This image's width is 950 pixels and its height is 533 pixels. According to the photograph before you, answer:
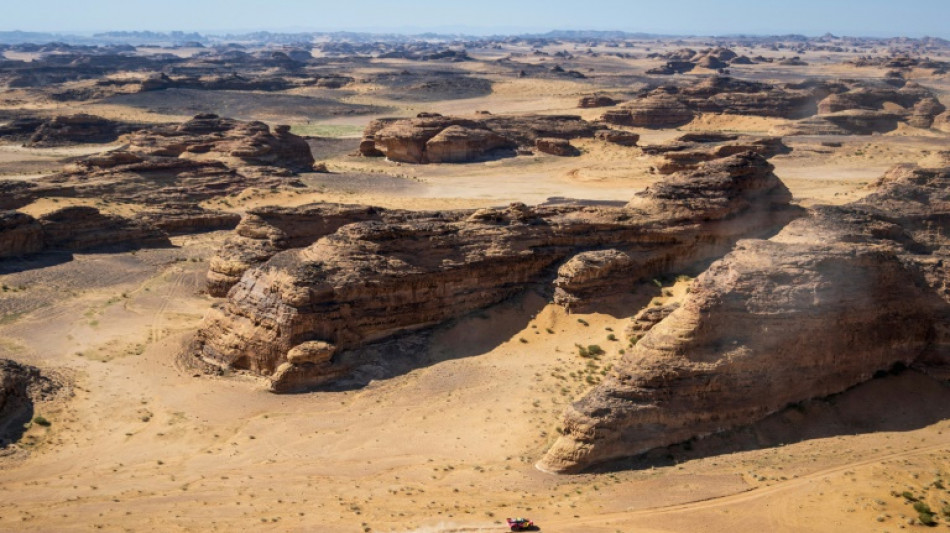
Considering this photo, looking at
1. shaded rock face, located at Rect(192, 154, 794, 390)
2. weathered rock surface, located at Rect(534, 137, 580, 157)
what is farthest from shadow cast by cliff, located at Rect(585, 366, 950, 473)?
weathered rock surface, located at Rect(534, 137, 580, 157)

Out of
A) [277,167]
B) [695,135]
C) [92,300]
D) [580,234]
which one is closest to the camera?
[580,234]

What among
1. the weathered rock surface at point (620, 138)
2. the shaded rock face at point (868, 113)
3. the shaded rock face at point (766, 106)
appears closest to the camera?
the weathered rock surface at point (620, 138)

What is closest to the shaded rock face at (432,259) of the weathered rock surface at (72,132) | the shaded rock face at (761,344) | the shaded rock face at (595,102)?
the shaded rock face at (761,344)

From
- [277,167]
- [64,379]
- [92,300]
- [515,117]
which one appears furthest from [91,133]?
[64,379]

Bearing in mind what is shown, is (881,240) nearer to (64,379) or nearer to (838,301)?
(838,301)

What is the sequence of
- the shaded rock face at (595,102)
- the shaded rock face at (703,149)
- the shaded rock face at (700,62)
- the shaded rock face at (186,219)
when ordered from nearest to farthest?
the shaded rock face at (186,219), the shaded rock face at (703,149), the shaded rock face at (595,102), the shaded rock face at (700,62)

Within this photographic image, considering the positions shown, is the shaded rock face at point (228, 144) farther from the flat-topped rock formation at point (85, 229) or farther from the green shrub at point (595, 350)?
the green shrub at point (595, 350)

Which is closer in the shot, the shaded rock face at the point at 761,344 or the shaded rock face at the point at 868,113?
the shaded rock face at the point at 761,344
